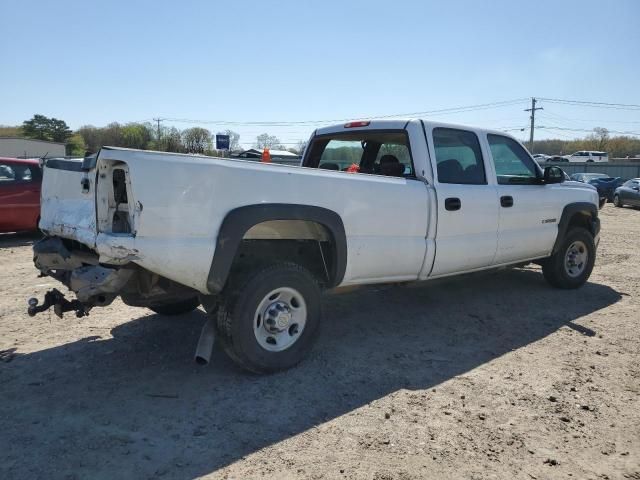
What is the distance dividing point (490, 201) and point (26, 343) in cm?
455

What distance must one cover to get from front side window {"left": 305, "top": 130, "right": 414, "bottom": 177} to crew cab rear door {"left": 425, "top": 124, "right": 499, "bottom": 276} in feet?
2.00

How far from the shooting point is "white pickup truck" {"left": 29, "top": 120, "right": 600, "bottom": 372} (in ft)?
10.4

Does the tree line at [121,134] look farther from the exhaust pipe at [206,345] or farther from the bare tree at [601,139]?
the exhaust pipe at [206,345]

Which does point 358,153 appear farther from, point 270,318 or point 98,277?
point 98,277

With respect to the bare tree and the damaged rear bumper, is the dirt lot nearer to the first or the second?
the damaged rear bumper

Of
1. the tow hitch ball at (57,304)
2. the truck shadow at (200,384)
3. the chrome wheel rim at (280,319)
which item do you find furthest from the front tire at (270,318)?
the tow hitch ball at (57,304)

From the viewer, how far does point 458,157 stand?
5094 mm

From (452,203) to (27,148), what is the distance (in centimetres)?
6307

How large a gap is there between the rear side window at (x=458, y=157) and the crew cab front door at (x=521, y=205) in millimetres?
263

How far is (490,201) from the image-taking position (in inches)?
202

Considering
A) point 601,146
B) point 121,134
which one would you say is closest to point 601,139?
point 601,146

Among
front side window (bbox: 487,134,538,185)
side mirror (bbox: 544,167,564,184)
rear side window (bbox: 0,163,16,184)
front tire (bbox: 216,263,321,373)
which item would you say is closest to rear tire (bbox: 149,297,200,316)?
front tire (bbox: 216,263,321,373)

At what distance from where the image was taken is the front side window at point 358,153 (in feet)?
18.2

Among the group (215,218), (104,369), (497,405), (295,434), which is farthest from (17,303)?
(497,405)
